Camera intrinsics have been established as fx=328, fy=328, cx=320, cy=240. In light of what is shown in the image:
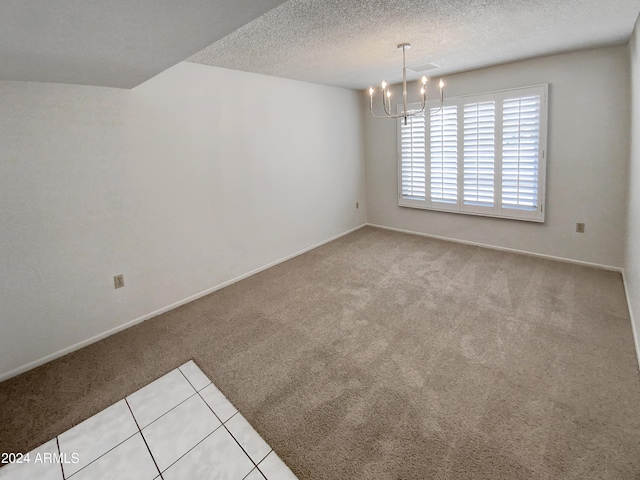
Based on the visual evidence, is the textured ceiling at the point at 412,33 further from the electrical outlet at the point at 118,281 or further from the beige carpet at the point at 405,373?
the beige carpet at the point at 405,373

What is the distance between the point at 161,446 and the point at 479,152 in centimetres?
446

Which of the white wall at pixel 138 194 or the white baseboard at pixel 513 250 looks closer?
the white wall at pixel 138 194

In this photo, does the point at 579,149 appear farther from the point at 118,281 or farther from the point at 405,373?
the point at 118,281

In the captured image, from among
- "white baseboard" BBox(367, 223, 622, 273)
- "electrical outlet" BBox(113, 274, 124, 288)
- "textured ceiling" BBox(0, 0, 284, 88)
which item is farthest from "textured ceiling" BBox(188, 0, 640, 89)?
"white baseboard" BBox(367, 223, 622, 273)

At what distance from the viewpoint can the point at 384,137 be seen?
5.38 m

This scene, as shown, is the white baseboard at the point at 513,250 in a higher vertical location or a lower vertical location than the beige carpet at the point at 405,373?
higher

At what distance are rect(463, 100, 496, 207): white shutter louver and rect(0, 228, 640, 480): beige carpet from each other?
1.17 m

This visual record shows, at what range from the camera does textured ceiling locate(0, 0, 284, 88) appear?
134 centimetres

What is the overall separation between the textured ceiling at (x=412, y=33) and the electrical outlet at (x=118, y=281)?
2133 millimetres

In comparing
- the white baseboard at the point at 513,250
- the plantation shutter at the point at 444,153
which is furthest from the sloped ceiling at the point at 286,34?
the white baseboard at the point at 513,250

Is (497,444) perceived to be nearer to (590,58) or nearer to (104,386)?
(104,386)

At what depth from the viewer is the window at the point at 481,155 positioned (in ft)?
12.7

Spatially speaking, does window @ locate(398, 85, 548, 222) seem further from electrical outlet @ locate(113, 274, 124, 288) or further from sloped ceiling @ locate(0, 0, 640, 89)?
electrical outlet @ locate(113, 274, 124, 288)

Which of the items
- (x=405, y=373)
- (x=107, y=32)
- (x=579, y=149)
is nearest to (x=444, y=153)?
(x=579, y=149)
